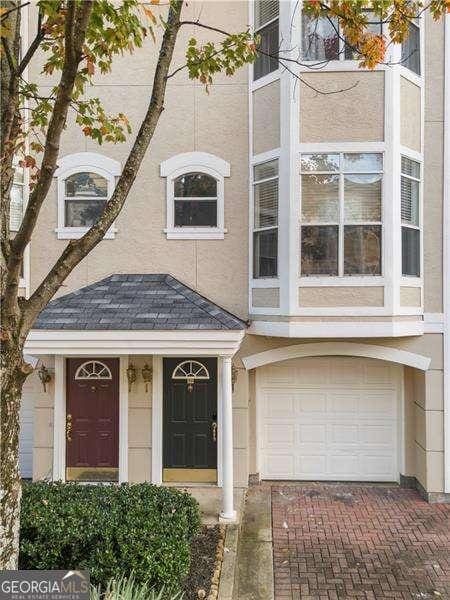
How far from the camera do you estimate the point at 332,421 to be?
8992 millimetres

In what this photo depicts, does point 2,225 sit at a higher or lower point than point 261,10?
lower

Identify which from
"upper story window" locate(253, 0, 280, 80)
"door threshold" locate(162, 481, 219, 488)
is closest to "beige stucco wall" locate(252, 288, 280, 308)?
"door threshold" locate(162, 481, 219, 488)

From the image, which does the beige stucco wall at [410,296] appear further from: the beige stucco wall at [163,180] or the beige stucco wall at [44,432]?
the beige stucco wall at [44,432]

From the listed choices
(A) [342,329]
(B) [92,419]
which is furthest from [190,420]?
(A) [342,329]

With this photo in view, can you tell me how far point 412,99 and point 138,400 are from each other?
22.8ft

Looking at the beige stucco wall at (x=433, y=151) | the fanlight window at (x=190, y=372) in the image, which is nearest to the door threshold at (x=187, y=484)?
the fanlight window at (x=190, y=372)

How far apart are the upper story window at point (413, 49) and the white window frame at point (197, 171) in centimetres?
347

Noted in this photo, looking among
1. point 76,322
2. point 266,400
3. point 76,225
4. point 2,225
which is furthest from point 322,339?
point 2,225

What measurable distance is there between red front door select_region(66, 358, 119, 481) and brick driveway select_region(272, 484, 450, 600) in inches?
119

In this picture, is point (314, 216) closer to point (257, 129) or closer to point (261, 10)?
point (257, 129)

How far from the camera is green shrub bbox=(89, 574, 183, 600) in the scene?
163 inches

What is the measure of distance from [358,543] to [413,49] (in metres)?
7.98

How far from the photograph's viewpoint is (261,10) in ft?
27.4

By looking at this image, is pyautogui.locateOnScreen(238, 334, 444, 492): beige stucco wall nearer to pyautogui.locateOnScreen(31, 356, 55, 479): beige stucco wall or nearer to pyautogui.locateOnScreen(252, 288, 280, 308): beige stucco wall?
pyautogui.locateOnScreen(252, 288, 280, 308): beige stucco wall
